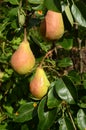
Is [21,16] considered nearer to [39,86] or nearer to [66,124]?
[39,86]

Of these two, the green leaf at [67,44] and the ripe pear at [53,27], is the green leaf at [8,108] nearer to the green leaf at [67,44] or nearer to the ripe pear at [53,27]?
the green leaf at [67,44]

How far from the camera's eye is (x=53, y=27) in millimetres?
Result: 1061

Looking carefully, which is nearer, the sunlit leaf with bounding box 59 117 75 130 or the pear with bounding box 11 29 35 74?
the pear with bounding box 11 29 35 74

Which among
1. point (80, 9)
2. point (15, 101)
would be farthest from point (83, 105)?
point (15, 101)

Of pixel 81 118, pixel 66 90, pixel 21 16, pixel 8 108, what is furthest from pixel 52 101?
pixel 8 108

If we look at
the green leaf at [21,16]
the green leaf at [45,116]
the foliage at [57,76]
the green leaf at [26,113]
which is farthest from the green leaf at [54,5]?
the green leaf at [26,113]

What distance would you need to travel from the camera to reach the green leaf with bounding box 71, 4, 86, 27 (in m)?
1.03

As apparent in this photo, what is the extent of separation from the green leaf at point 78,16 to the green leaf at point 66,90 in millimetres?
166

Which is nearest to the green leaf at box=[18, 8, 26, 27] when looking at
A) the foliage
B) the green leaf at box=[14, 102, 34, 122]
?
the foliage

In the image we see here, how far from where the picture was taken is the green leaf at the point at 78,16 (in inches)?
40.7

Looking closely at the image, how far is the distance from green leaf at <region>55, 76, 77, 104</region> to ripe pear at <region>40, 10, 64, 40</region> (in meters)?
0.13

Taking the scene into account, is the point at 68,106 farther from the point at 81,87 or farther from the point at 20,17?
the point at 20,17

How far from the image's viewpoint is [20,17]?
1.13m

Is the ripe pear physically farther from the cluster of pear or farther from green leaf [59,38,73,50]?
green leaf [59,38,73,50]
